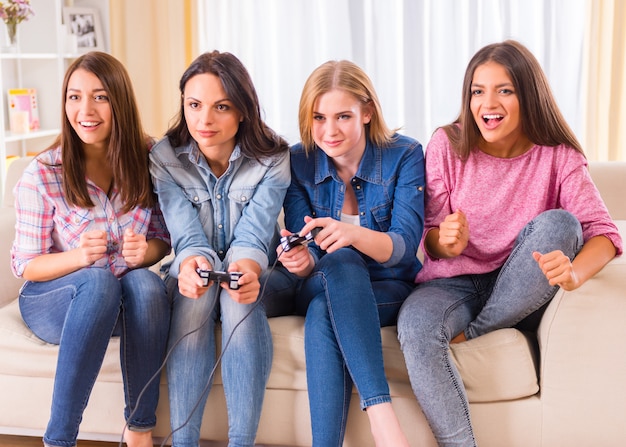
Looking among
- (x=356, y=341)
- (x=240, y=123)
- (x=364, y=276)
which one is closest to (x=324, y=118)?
(x=240, y=123)

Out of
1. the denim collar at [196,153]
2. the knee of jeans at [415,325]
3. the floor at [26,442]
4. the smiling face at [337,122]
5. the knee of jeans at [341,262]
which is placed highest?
the smiling face at [337,122]

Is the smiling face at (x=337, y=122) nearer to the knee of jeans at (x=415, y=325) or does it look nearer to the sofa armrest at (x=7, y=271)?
the knee of jeans at (x=415, y=325)

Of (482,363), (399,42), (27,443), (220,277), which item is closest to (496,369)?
(482,363)

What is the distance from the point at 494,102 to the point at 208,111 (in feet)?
2.13

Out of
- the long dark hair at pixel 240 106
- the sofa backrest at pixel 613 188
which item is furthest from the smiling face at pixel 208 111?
the sofa backrest at pixel 613 188

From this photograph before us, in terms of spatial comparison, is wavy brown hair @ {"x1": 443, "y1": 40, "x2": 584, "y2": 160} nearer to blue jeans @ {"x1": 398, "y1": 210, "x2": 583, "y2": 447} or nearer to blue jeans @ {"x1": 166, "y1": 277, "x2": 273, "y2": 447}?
blue jeans @ {"x1": 398, "y1": 210, "x2": 583, "y2": 447}

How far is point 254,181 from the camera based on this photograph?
6.18 ft

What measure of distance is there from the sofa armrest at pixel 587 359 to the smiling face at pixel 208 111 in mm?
833

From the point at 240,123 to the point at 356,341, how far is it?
2.06ft

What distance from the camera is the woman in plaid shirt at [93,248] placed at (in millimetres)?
1646

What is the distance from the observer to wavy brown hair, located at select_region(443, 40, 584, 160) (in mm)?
1791

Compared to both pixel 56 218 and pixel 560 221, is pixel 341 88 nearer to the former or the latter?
pixel 560 221

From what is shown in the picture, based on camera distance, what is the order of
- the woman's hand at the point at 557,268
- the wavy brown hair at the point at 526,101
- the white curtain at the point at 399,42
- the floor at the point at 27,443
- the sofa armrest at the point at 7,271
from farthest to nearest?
the white curtain at the point at 399,42
the sofa armrest at the point at 7,271
the floor at the point at 27,443
the wavy brown hair at the point at 526,101
the woman's hand at the point at 557,268

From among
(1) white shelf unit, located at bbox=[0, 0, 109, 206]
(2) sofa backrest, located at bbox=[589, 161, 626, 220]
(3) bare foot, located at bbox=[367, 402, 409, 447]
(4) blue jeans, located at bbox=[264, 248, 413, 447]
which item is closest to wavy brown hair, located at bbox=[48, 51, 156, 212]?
(4) blue jeans, located at bbox=[264, 248, 413, 447]
